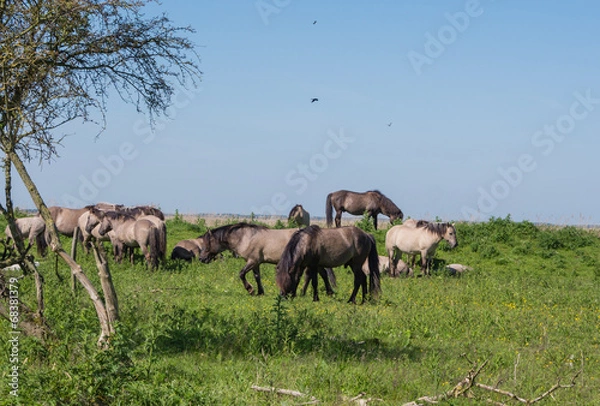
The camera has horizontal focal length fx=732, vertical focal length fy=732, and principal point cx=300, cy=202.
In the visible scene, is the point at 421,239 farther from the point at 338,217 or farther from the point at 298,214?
the point at 338,217

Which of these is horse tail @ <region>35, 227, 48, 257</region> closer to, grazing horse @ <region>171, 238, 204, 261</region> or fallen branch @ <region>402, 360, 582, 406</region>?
grazing horse @ <region>171, 238, 204, 261</region>

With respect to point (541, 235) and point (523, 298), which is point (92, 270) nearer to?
point (523, 298)

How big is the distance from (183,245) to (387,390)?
1656 centimetres

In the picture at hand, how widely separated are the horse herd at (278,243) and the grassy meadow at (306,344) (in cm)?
66

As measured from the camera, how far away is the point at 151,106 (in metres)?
11.5

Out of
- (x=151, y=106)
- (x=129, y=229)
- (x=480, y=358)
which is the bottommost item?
(x=480, y=358)

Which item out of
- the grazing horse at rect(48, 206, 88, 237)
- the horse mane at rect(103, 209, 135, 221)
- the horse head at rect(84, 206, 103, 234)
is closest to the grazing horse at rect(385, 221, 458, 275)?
the horse mane at rect(103, 209, 135, 221)

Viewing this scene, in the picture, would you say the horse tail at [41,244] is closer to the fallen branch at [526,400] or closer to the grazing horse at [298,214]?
the grazing horse at [298,214]

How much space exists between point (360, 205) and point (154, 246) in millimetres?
15398

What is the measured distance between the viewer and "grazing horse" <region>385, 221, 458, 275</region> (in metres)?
23.1

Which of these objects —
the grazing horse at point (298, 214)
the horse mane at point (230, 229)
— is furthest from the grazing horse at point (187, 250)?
the grazing horse at point (298, 214)

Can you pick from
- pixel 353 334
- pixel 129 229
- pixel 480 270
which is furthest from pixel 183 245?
pixel 353 334

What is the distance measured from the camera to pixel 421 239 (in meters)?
23.2

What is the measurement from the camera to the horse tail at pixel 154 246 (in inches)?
852
